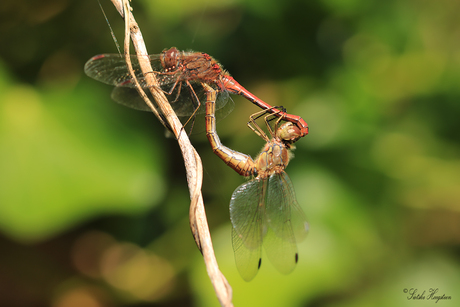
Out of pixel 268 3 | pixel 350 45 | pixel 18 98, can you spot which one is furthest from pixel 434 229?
pixel 18 98

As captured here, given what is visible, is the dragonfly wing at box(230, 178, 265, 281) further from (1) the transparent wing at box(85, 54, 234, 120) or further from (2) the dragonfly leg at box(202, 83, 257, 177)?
(1) the transparent wing at box(85, 54, 234, 120)

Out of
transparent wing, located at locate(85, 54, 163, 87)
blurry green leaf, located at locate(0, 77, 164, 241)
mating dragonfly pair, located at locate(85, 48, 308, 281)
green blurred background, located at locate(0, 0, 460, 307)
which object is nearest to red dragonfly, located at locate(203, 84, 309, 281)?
mating dragonfly pair, located at locate(85, 48, 308, 281)

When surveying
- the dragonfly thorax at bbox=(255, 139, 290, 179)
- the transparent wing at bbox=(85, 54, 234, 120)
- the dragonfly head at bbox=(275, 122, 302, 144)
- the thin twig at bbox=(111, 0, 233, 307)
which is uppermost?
the transparent wing at bbox=(85, 54, 234, 120)

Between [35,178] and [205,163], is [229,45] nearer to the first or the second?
[205,163]

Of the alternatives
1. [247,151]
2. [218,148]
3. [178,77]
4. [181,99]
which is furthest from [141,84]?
[247,151]

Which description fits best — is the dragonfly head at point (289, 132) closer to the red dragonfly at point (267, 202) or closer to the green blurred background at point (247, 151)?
the red dragonfly at point (267, 202)
